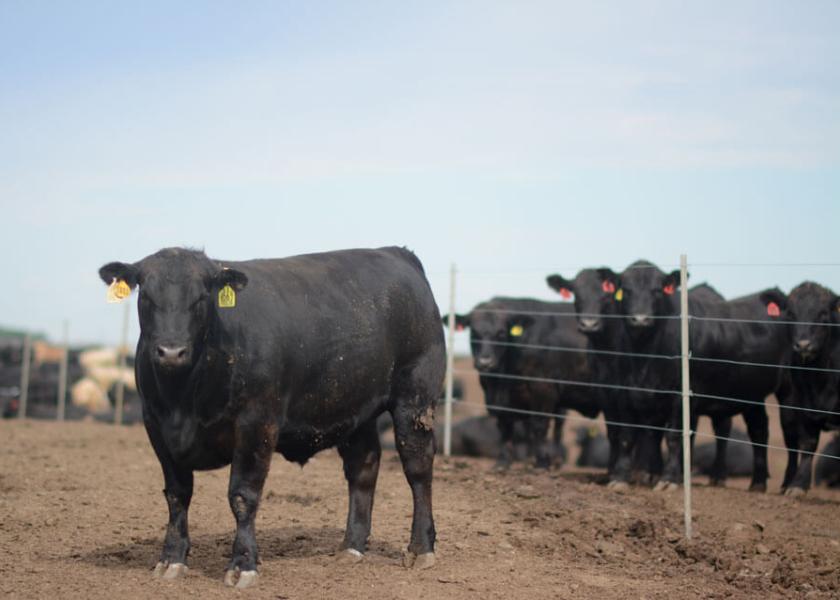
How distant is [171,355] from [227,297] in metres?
0.59

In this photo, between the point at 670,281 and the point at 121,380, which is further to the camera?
the point at 121,380

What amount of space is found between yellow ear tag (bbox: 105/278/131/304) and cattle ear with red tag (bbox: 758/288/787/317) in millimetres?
9214

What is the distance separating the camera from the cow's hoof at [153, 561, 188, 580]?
7.21 m

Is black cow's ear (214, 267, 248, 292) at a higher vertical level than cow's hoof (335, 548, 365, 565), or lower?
higher

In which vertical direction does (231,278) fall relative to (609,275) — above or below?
below

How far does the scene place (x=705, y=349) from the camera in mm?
14359

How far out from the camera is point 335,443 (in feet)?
26.4

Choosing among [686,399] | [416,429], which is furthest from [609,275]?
[416,429]

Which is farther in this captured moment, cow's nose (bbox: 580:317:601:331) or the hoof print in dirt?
cow's nose (bbox: 580:317:601:331)

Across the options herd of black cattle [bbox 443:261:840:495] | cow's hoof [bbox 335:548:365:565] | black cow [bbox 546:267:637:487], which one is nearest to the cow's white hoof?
cow's hoof [bbox 335:548:365:565]

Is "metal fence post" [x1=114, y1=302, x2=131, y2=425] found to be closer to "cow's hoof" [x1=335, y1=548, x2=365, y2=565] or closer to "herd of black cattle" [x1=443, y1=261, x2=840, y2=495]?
"herd of black cattle" [x1=443, y1=261, x2=840, y2=495]

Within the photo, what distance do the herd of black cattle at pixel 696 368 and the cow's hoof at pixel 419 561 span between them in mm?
5811

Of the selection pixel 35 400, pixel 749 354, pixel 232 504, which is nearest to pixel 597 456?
pixel 749 354

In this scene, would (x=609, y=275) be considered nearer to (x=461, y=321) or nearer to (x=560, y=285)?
(x=560, y=285)
